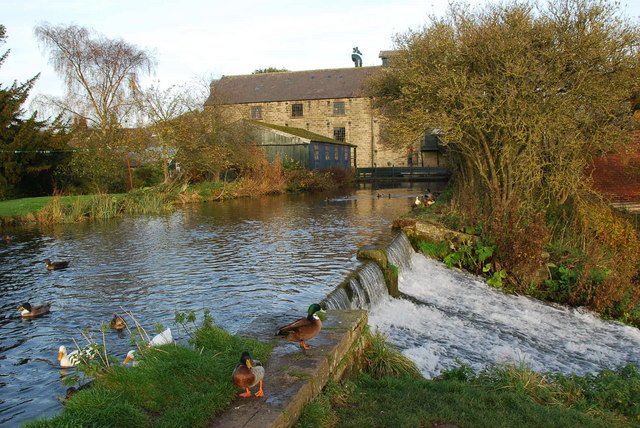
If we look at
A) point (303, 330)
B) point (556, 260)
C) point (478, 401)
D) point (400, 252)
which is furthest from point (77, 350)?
point (556, 260)

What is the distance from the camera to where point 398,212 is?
2155cm

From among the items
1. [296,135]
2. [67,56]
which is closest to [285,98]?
[296,135]

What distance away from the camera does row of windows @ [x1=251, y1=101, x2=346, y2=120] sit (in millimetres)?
50938

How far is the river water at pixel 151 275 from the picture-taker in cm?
715

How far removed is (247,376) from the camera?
14.1 ft

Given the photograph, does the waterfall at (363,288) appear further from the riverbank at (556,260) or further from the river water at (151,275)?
the riverbank at (556,260)

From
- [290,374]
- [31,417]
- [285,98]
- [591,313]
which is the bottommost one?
[591,313]

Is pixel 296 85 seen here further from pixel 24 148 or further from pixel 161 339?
pixel 161 339

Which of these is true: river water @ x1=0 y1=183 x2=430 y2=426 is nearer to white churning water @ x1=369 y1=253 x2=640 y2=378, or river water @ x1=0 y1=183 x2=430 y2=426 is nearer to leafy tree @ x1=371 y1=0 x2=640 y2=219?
white churning water @ x1=369 y1=253 x2=640 y2=378

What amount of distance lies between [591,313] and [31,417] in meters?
9.52

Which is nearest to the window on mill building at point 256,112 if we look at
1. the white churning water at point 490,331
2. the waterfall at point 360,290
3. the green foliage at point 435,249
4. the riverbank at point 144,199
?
the riverbank at point 144,199

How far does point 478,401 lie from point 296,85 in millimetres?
49908

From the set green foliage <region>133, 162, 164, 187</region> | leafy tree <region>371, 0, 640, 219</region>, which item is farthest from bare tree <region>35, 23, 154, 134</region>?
leafy tree <region>371, 0, 640, 219</region>

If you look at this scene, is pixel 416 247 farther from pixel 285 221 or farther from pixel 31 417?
pixel 31 417
